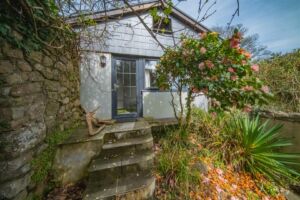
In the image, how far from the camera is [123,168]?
2.04 meters

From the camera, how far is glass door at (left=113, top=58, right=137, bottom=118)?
4.61m

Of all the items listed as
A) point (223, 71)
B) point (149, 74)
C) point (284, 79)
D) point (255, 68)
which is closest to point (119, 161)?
point (223, 71)

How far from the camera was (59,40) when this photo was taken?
2484mm

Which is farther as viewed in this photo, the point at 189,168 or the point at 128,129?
the point at 128,129

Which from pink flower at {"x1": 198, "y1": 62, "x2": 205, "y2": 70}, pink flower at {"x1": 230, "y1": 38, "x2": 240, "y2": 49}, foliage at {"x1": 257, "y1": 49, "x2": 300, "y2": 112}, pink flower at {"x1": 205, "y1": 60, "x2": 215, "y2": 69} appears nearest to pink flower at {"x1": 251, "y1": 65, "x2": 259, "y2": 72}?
pink flower at {"x1": 230, "y1": 38, "x2": 240, "y2": 49}

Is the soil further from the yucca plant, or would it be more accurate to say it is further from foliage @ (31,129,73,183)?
the yucca plant

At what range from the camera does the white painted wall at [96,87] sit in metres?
4.24

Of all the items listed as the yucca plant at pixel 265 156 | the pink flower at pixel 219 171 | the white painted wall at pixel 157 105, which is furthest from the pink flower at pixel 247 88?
the white painted wall at pixel 157 105

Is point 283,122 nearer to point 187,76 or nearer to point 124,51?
point 187,76

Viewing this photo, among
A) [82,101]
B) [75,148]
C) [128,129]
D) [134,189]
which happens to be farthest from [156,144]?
[82,101]

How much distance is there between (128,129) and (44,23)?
81.8 inches

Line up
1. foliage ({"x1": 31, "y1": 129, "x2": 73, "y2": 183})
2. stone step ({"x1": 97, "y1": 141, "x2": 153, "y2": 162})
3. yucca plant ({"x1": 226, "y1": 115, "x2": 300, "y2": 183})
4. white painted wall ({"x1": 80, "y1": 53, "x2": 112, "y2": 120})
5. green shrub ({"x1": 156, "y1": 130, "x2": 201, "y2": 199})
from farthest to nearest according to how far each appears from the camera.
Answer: white painted wall ({"x1": 80, "y1": 53, "x2": 112, "y2": 120}) → yucca plant ({"x1": 226, "y1": 115, "x2": 300, "y2": 183}) → stone step ({"x1": 97, "y1": 141, "x2": 153, "y2": 162}) → green shrub ({"x1": 156, "y1": 130, "x2": 201, "y2": 199}) → foliage ({"x1": 31, "y1": 129, "x2": 73, "y2": 183})

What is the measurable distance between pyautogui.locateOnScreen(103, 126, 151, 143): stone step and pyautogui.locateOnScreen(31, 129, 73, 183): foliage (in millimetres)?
731

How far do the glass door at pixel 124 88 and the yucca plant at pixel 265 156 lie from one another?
3155 millimetres
